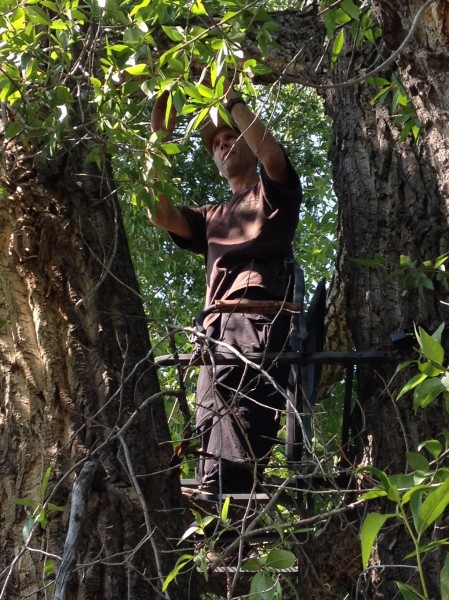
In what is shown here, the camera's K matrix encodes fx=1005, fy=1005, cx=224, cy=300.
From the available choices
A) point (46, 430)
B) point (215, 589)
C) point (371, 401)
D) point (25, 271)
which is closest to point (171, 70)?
point (25, 271)

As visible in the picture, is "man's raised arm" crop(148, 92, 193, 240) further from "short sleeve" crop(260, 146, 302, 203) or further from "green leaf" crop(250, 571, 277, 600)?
"green leaf" crop(250, 571, 277, 600)

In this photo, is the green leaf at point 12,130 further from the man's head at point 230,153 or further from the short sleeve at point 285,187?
the man's head at point 230,153

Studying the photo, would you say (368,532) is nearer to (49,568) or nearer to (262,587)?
(262,587)

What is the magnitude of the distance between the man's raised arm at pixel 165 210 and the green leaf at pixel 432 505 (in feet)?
6.99

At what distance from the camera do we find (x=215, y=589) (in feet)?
10.6

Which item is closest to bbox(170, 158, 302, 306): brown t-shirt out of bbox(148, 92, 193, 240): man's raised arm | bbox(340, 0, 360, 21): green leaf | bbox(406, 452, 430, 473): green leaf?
bbox(148, 92, 193, 240): man's raised arm

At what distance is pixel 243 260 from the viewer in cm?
371

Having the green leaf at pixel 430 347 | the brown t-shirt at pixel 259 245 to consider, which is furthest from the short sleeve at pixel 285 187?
the green leaf at pixel 430 347

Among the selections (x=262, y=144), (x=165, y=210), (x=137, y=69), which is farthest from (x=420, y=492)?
(x=165, y=210)

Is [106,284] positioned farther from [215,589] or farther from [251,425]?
[215,589]


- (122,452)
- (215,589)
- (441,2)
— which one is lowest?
(215,589)

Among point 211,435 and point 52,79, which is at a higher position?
point 52,79

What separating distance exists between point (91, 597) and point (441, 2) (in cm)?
178

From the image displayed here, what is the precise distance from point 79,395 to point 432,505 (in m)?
1.45
